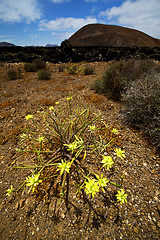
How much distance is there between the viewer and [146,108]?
7.52 feet

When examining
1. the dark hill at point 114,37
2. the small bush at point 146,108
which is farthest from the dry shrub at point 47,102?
the dark hill at point 114,37

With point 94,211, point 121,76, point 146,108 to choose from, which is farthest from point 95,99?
point 94,211

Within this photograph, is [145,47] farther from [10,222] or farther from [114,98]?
[10,222]

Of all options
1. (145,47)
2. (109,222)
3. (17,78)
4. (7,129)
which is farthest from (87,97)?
(145,47)

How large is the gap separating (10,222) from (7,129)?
185 cm

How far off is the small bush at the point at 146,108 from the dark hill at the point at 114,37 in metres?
7.91

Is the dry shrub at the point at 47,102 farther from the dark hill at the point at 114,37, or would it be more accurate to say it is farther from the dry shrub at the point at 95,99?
the dark hill at the point at 114,37

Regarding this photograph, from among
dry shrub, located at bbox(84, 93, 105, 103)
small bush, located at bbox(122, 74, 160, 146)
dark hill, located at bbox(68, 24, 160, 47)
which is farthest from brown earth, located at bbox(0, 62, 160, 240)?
dark hill, located at bbox(68, 24, 160, 47)

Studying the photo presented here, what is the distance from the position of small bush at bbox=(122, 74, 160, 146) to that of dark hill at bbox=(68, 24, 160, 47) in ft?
26.0

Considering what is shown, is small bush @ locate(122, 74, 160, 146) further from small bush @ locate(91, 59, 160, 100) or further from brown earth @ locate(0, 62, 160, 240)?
small bush @ locate(91, 59, 160, 100)

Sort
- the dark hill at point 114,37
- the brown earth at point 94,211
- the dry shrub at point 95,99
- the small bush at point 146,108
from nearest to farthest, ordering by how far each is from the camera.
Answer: the brown earth at point 94,211 < the small bush at point 146,108 < the dry shrub at point 95,99 < the dark hill at point 114,37

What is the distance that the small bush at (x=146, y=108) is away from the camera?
6.82ft

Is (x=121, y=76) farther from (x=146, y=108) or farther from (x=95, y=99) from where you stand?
(x=146, y=108)

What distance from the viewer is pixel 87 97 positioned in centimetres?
358
